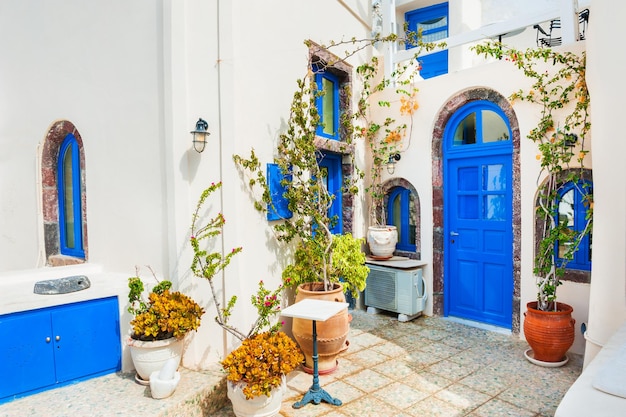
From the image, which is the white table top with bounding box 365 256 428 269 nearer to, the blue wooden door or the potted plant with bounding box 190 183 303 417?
the blue wooden door

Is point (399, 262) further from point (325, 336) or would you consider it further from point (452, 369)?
point (325, 336)

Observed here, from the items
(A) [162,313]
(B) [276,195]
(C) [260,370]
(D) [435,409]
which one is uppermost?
(B) [276,195]

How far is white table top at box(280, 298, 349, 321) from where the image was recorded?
3.42 m

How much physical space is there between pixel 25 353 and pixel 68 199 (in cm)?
250

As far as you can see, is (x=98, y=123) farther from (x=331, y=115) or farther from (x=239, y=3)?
(x=331, y=115)

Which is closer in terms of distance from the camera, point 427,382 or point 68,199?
point 427,382

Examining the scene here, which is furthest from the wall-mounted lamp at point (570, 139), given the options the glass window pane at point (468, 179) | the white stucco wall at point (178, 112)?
the glass window pane at point (468, 179)

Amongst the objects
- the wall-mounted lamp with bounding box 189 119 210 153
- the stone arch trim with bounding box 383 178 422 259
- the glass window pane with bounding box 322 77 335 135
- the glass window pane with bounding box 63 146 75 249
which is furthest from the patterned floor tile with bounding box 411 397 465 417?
the glass window pane with bounding box 63 146 75 249

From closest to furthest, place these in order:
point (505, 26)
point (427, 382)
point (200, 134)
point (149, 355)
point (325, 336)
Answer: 1. point (149, 355)
2. point (200, 134)
3. point (427, 382)
4. point (325, 336)
5. point (505, 26)

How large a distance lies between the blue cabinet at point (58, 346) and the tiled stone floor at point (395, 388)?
116 mm

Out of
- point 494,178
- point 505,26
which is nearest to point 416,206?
point 494,178

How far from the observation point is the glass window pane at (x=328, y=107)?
5.99 metres

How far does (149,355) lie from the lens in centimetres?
367

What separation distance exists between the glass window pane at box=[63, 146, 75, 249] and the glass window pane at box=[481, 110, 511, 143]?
5701mm
